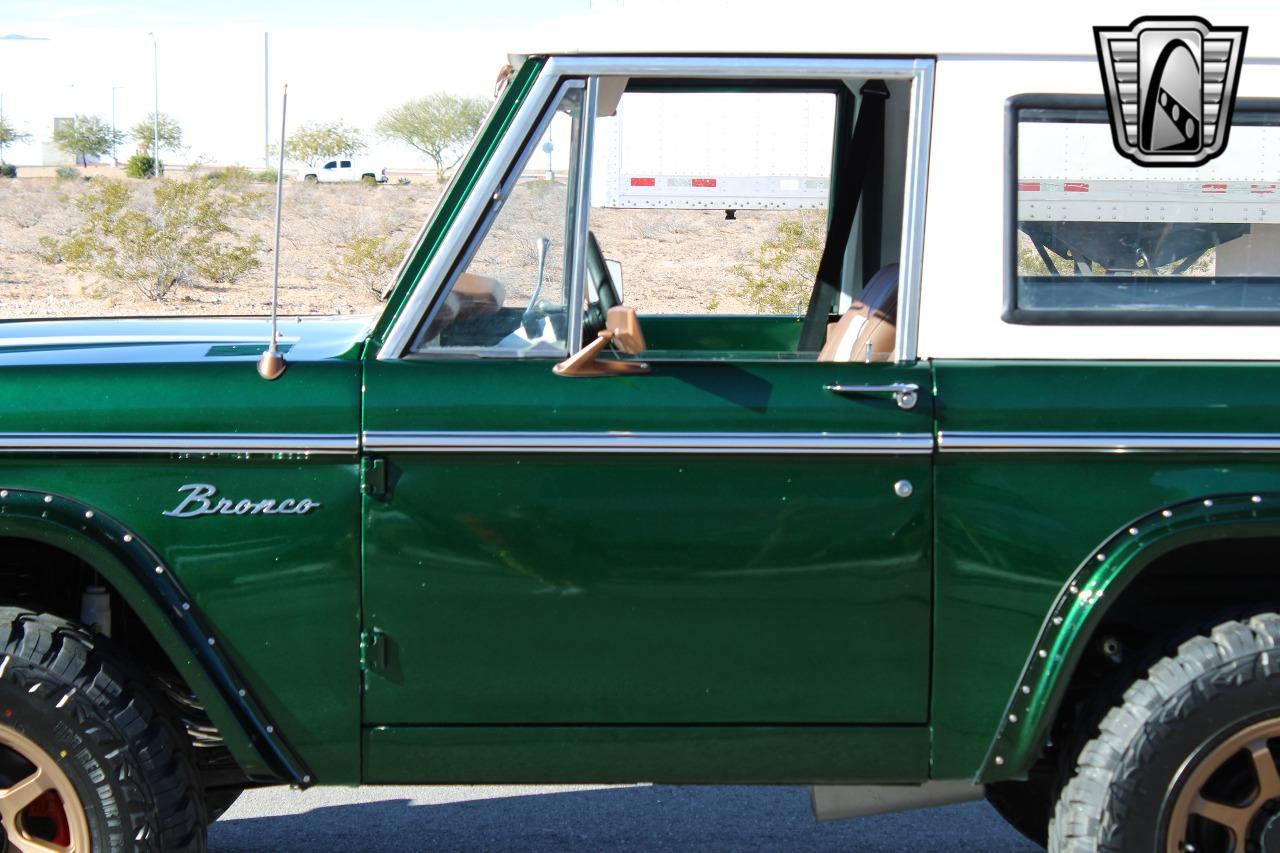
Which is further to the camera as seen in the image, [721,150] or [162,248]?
[162,248]

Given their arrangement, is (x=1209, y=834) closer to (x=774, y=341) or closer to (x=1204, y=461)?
(x=1204, y=461)

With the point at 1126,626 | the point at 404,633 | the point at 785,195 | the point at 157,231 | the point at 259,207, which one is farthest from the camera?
the point at 259,207

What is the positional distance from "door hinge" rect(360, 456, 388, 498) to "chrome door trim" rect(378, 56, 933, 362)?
221 millimetres

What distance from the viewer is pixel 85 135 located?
5806cm

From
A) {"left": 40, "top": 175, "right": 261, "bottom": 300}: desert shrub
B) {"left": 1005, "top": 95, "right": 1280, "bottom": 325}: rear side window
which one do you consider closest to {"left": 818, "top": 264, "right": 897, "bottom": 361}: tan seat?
{"left": 1005, "top": 95, "right": 1280, "bottom": 325}: rear side window

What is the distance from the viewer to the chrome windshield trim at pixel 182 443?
268cm

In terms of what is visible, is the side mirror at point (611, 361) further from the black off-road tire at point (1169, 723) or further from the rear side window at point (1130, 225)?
the black off-road tire at point (1169, 723)

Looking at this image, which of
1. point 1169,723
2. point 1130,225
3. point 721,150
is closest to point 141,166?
point 721,150

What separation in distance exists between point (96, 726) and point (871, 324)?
188 centimetres

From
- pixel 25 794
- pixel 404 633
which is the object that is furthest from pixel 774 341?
pixel 25 794

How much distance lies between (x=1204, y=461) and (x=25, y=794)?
243 cm

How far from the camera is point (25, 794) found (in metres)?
2.74

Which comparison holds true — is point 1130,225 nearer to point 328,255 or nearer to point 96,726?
point 96,726

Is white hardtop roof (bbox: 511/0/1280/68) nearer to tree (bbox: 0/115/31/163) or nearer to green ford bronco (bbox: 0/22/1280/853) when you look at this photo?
green ford bronco (bbox: 0/22/1280/853)
